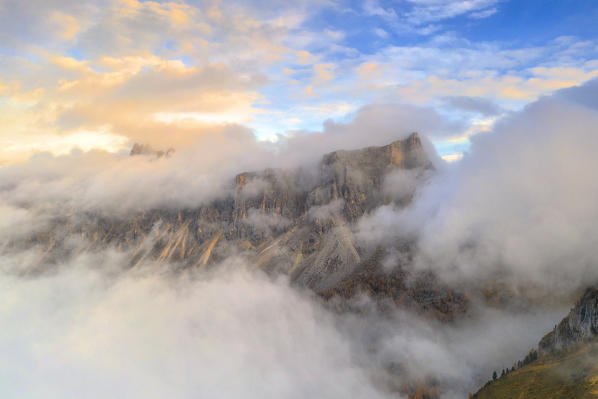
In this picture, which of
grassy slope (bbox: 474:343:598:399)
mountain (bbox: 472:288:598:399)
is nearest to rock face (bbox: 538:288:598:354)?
mountain (bbox: 472:288:598:399)

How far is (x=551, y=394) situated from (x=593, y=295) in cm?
7558

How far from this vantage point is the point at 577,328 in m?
174

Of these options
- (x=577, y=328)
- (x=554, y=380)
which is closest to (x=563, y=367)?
(x=554, y=380)

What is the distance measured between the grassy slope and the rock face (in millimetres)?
8866

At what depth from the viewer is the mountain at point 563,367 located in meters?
138

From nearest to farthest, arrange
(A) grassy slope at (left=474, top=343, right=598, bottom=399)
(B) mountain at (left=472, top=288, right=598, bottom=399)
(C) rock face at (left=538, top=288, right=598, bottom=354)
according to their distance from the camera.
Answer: (A) grassy slope at (left=474, top=343, right=598, bottom=399), (B) mountain at (left=472, top=288, right=598, bottom=399), (C) rock face at (left=538, top=288, right=598, bottom=354)

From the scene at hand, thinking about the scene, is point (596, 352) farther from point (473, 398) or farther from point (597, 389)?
point (473, 398)

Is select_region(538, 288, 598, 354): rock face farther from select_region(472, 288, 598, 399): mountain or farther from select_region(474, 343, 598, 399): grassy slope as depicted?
select_region(474, 343, 598, 399): grassy slope

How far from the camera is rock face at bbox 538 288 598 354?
166875 mm

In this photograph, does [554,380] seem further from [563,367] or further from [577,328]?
[577,328]

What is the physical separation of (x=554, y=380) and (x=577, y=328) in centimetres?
4418

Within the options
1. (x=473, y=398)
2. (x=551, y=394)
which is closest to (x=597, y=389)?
(x=551, y=394)

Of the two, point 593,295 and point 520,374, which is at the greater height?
point 593,295

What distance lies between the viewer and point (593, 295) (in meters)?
180
